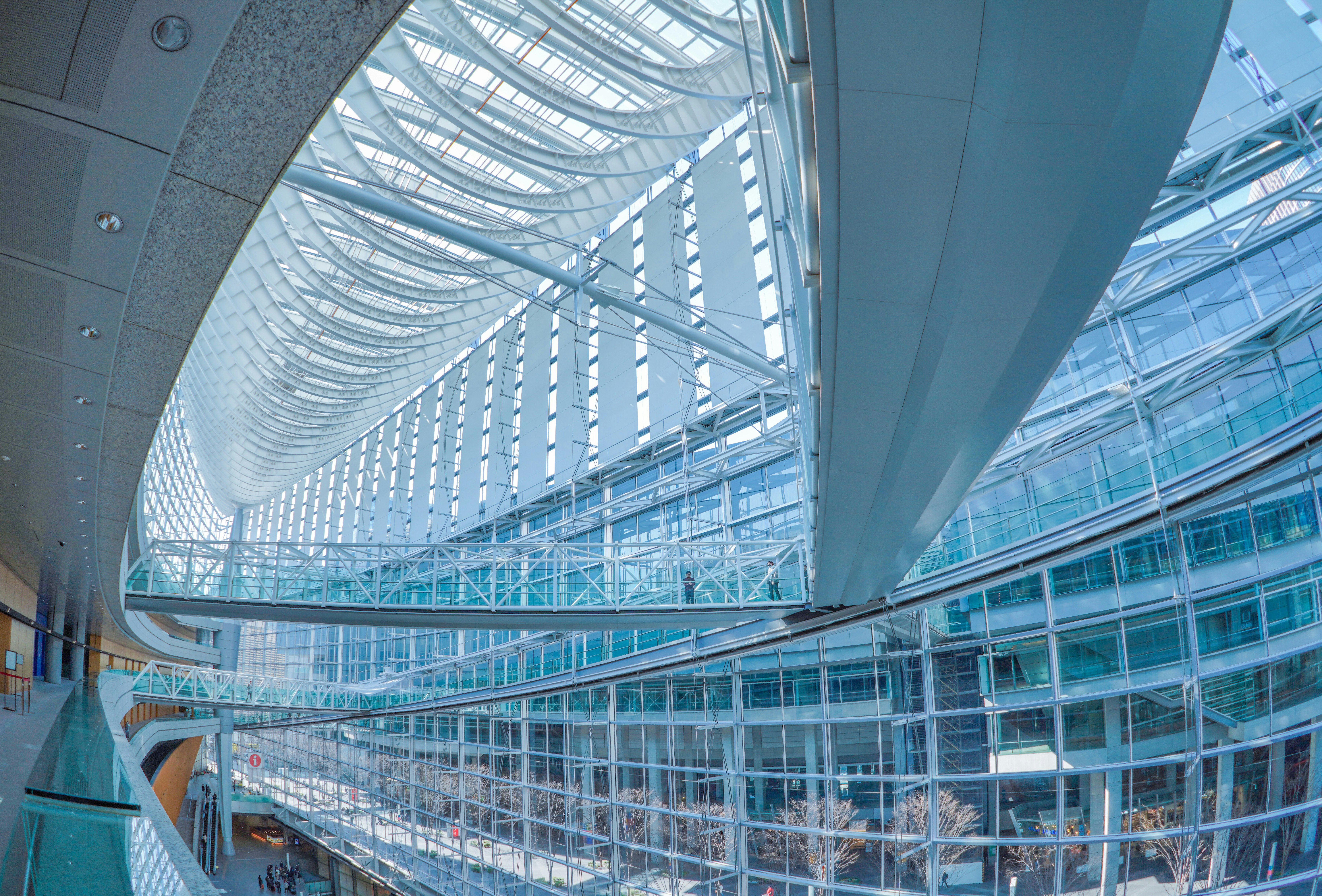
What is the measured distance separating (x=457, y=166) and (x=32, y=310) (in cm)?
1569

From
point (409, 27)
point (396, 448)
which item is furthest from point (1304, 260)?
point (396, 448)

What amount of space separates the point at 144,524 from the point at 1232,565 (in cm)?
1798

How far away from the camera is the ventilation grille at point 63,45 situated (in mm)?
3717

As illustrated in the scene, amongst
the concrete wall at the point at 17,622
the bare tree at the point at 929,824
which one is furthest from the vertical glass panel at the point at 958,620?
the concrete wall at the point at 17,622

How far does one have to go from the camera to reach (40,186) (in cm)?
500

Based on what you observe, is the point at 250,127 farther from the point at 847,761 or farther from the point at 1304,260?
the point at 847,761

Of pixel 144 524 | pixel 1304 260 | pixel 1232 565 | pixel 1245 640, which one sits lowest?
pixel 1245 640

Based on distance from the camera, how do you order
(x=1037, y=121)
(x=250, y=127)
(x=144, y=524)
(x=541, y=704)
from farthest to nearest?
(x=541, y=704) < (x=144, y=524) < (x=250, y=127) < (x=1037, y=121)

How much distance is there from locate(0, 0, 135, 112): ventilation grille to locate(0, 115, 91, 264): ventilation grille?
1.34 ft

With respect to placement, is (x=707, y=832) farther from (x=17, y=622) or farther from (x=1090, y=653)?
(x=17, y=622)

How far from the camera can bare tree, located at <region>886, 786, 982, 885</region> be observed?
15.4 metres

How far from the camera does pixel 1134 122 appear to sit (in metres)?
3.62

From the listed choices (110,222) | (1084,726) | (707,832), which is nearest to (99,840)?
(110,222)

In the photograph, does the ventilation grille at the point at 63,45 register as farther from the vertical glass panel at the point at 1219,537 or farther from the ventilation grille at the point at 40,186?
the vertical glass panel at the point at 1219,537
